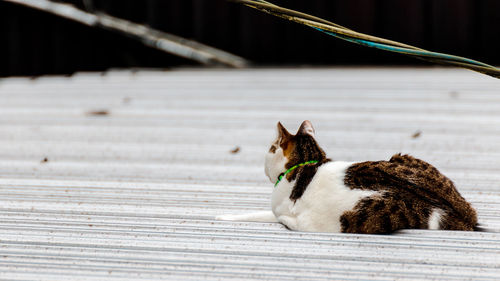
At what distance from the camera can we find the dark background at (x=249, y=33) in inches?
195

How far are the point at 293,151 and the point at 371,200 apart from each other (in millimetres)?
345

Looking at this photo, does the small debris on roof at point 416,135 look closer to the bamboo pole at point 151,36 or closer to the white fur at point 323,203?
the white fur at point 323,203

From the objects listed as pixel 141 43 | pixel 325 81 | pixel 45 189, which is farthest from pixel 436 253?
pixel 141 43

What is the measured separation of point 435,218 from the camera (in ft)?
4.94

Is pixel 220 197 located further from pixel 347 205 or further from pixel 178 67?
pixel 178 67

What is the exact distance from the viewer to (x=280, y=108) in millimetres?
3340

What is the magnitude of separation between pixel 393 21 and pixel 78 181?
11.8 ft

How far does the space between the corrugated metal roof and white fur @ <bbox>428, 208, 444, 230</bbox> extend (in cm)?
2

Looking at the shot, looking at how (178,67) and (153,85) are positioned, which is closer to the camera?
(153,85)

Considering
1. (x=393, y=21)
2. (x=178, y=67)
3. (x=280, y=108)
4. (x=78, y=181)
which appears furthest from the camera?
(x=178, y=67)

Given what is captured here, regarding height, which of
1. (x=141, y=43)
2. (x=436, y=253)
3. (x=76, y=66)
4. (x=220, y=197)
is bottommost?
(x=76, y=66)

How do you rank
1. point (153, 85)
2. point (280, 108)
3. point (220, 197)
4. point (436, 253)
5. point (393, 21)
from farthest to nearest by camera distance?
1. point (393, 21)
2. point (153, 85)
3. point (280, 108)
4. point (220, 197)
5. point (436, 253)

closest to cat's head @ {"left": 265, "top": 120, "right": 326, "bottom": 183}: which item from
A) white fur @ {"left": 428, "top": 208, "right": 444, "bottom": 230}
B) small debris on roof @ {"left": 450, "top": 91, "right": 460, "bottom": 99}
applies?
white fur @ {"left": 428, "top": 208, "right": 444, "bottom": 230}

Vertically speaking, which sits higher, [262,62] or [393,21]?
[393,21]
